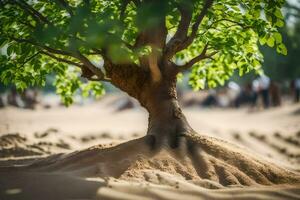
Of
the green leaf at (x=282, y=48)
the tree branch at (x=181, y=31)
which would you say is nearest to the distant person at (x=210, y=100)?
the tree branch at (x=181, y=31)

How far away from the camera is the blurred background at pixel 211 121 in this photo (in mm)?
8836

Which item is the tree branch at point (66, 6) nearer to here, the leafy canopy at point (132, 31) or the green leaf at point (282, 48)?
the leafy canopy at point (132, 31)

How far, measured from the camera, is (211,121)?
706 inches

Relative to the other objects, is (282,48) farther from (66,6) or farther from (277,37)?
(66,6)

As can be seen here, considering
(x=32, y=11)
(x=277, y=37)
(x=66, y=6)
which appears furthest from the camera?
(x=32, y=11)

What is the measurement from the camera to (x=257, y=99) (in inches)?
945

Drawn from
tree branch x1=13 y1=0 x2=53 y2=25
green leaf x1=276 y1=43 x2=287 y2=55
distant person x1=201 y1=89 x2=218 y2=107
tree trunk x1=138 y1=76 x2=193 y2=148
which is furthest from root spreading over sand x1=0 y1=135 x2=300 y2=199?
distant person x1=201 y1=89 x2=218 y2=107

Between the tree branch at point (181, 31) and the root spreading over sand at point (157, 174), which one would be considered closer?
the root spreading over sand at point (157, 174)

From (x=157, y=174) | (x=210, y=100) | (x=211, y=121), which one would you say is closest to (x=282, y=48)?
(x=157, y=174)

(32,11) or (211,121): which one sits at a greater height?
(32,11)

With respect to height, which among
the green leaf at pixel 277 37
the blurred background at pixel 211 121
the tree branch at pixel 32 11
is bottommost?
the blurred background at pixel 211 121

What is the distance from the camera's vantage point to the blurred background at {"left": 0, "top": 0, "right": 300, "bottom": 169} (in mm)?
8836

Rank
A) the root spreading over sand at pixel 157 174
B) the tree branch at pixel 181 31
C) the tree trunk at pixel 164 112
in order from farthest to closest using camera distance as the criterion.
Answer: the tree trunk at pixel 164 112, the tree branch at pixel 181 31, the root spreading over sand at pixel 157 174

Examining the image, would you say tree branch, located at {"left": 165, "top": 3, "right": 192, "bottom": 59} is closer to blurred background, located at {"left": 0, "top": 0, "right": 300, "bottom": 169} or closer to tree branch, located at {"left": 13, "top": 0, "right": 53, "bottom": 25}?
tree branch, located at {"left": 13, "top": 0, "right": 53, "bottom": 25}
